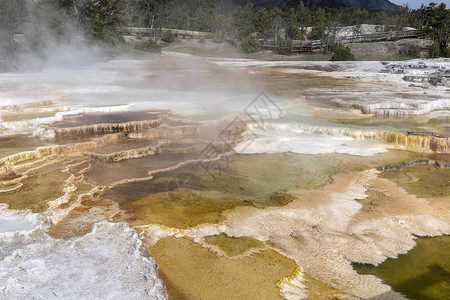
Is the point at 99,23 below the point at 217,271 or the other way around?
the other way around

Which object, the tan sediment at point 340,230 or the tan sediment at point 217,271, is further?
the tan sediment at point 340,230

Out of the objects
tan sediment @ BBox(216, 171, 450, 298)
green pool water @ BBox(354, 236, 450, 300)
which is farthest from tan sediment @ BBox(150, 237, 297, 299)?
green pool water @ BBox(354, 236, 450, 300)

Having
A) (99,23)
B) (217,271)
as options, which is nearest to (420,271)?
Answer: (217,271)

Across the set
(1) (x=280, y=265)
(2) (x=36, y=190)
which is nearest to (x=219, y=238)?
(1) (x=280, y=265)

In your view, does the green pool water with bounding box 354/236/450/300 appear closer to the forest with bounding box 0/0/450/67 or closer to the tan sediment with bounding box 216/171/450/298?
the tan sediment with bounding box 216/171/450/298

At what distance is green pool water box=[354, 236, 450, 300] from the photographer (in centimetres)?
265

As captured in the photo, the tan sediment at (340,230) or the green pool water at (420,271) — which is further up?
the tan sediment at (340,230)

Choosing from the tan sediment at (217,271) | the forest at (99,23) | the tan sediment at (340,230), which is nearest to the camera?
the tan sediment at (217,271)

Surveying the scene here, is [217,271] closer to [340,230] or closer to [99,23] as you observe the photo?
[340,230]

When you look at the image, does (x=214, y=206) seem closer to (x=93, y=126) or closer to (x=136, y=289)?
(x=136, y=289)

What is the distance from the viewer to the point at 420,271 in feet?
9.43

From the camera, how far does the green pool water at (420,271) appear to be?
2.65 m

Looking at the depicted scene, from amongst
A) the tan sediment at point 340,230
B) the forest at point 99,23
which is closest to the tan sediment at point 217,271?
the tan sediment at point 340,230

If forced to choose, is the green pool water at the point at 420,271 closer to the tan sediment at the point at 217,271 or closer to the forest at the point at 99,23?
the tan sediment at the point at 217,271
